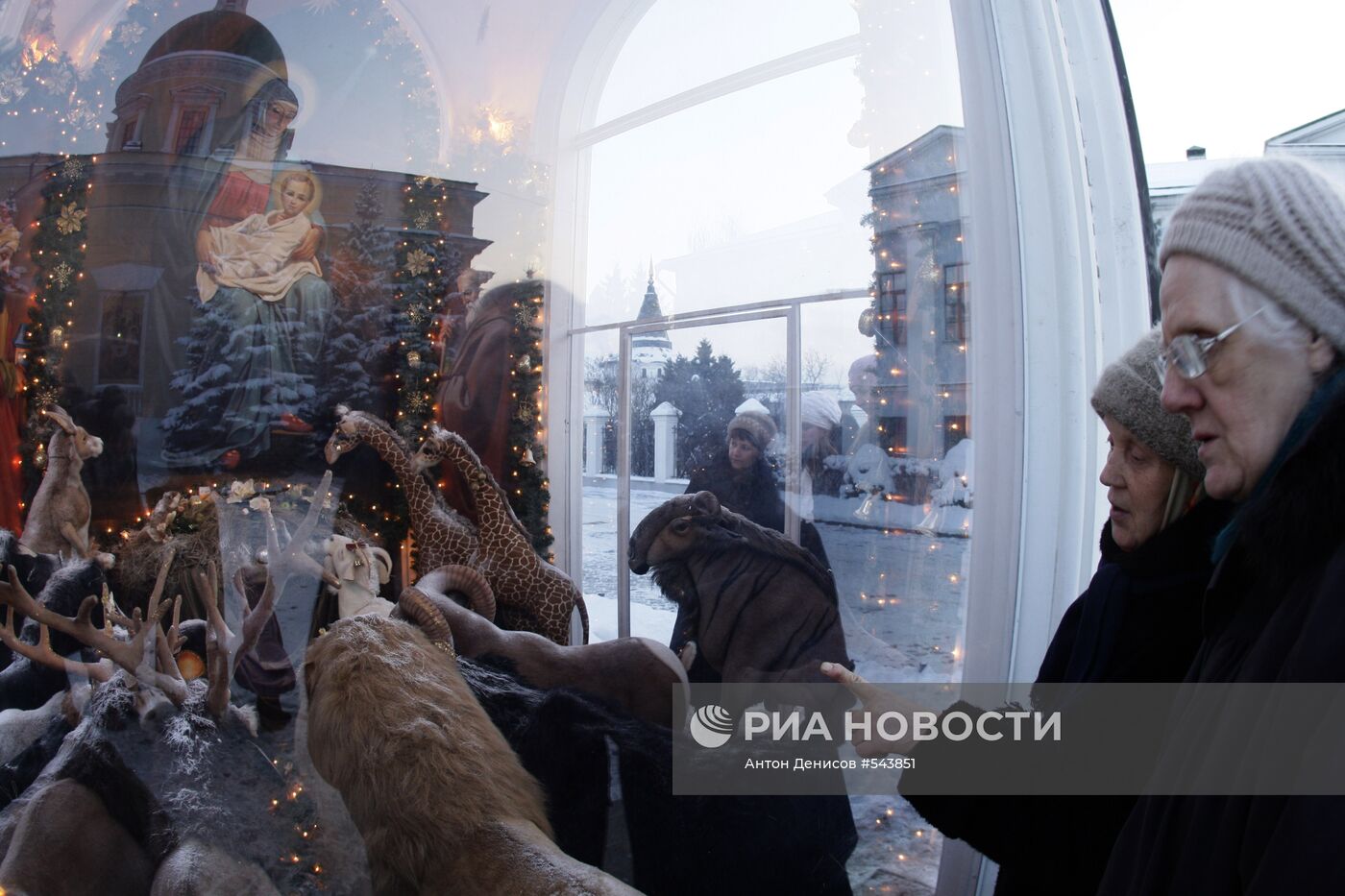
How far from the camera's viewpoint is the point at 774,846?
2.36 m

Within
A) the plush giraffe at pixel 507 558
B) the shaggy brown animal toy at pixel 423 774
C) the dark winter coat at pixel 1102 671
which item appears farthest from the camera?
the plush giraffe at pixel 507 558

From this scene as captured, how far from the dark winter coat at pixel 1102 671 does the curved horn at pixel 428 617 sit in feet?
4.47

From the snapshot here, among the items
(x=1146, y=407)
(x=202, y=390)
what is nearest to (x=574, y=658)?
(x=202, y=390)

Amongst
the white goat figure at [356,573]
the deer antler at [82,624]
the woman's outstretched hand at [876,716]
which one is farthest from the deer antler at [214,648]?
the woman's outstretched hand at [876,716]

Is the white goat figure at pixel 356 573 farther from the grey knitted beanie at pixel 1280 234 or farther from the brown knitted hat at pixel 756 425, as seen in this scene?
the grey knitted beanie at pixel 1280 234

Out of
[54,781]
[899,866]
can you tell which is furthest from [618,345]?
[54,781]

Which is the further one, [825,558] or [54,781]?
[825,558]

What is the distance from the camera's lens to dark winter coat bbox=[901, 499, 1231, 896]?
1.47m

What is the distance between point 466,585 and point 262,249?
4.11 ft

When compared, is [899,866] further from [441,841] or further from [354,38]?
[354,38]

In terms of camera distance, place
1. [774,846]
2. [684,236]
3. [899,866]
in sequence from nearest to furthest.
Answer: [774,846] < [899,866] < [684,236]

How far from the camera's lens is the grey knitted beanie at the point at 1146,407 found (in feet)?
4.97

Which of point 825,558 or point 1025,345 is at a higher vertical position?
point 1025,345

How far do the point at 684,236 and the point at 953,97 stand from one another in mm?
1019
